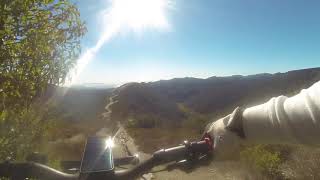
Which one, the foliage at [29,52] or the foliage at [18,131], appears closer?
the foliage at [29,52]

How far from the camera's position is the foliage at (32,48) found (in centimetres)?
533

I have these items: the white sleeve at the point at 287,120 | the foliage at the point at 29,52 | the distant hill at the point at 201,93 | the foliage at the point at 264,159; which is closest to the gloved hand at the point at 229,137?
the white sleeve at the point at 287,120

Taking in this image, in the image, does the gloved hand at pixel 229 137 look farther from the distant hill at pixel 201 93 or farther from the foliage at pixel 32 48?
the distant hill at pixel 201 93

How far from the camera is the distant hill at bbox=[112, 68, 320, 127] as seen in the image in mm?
86562

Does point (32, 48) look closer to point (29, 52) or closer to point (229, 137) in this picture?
point (29, 52)

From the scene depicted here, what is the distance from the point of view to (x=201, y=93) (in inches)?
4695

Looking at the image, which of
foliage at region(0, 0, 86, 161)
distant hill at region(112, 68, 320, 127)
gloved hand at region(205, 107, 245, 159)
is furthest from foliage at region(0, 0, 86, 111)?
distant hill at region(112, 68, 320, 127)

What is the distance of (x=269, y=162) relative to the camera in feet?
55.0

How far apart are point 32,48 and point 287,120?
196 inches

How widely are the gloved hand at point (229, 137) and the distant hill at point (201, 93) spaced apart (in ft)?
224

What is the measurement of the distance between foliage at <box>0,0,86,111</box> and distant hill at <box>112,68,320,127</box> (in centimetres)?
6405

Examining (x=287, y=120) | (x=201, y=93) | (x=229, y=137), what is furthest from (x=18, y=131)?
(x=201, y=93)

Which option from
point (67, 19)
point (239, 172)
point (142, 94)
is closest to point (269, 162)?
point (239, 172)

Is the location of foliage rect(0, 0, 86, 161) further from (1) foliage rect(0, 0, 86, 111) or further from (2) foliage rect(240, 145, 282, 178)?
(2) foliage rect(240, 145, 282, 178)
